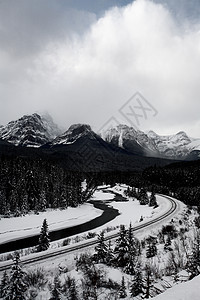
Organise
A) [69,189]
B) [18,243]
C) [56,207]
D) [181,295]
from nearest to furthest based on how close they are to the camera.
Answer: [181,295]
[18,243]
[56,207]
[69,189]

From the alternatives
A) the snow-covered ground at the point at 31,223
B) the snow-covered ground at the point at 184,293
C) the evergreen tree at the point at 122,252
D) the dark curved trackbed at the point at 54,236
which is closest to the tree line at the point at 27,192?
the snow-covered ground at the point at 31,223

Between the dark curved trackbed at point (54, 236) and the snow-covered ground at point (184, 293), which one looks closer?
the snow-covered ground at point (184, 293)

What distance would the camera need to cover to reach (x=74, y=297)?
11664mm

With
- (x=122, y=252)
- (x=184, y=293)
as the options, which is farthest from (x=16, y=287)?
(x=184, y=293)

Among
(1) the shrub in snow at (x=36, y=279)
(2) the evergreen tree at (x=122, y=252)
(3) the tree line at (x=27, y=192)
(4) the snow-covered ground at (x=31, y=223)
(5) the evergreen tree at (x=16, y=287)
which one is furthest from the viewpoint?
(3) the tree line at (x=27, y=192)

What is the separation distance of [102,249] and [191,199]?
57.4m

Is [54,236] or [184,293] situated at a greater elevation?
[184,293]

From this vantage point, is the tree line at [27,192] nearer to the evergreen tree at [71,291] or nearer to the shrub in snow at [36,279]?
the shrub in snow at [36,279]

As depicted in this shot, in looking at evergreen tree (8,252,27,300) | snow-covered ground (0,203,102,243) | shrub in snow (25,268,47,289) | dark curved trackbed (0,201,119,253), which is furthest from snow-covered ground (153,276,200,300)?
snow-covered ground (0,203,102,243)

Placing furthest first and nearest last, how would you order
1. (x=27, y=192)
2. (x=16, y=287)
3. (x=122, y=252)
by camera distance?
(x=27, y=192) < (x=122, y=252) < (x=16, y=287)

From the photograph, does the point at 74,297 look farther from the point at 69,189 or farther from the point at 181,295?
the point at 69,189

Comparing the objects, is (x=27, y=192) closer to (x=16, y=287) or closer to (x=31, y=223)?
(x=31, y=223)

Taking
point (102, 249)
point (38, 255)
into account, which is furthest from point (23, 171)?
point (102, 249)

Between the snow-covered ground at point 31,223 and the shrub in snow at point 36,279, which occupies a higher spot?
the shrub in snow at point 36,279
